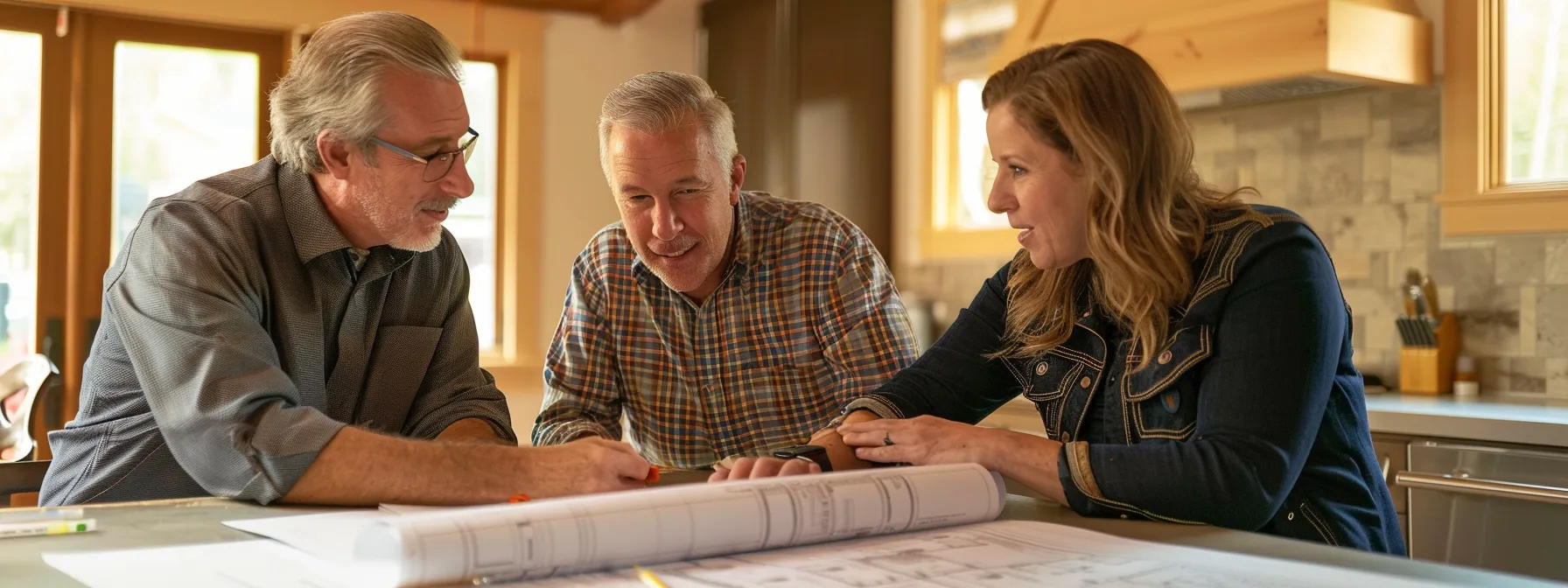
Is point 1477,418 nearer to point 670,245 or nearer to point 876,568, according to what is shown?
point 670,245

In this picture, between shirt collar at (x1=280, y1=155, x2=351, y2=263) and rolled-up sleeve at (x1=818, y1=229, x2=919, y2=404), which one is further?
rolled-up sleeve at (x1=818, y1=229, x2=919, y2=404)

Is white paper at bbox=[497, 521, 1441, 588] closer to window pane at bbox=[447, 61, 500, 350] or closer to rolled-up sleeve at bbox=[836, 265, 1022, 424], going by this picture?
rolled-up sleeve at bbox=[836, 265, 1022, 424]

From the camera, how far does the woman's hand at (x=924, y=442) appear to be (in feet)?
4.69

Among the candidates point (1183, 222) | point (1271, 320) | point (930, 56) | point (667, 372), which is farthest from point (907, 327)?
point (930, 56)

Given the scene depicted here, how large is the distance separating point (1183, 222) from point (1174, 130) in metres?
0.11

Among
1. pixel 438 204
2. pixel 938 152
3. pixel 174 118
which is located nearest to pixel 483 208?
pixel 174 118

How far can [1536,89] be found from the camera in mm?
3172

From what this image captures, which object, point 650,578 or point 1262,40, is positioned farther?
point 1262,40

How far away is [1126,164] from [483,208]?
4339mm

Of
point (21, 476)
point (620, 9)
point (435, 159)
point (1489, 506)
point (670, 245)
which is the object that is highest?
point (620, 9)

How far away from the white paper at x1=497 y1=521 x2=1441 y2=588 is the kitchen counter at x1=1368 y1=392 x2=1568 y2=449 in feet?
5.71

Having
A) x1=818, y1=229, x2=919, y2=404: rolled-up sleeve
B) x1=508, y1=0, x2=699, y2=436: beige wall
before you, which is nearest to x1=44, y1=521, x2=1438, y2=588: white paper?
x1=818, y1=229, x2=919, y2=404: rolled-up sleeve

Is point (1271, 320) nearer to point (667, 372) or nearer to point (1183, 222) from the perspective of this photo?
point (1183, 222)

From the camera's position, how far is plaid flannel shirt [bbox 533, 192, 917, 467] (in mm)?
2189
